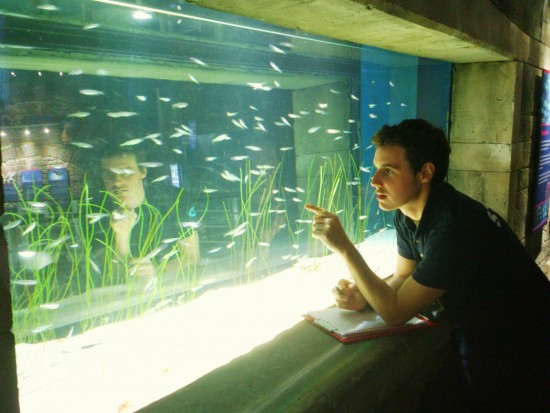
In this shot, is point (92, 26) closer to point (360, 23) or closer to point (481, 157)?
point (360, 23)

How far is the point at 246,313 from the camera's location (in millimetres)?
3789

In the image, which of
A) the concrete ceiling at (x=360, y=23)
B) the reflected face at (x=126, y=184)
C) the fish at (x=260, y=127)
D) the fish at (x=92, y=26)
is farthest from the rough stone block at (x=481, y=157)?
the fish at (x=92, y=26)

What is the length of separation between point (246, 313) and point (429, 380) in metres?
1.84

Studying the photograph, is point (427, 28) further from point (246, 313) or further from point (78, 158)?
point (78, 158)

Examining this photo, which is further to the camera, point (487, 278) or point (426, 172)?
point (426, 172)

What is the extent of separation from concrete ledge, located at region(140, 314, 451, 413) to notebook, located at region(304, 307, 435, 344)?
40 mm

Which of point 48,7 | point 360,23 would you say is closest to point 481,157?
point 360,23

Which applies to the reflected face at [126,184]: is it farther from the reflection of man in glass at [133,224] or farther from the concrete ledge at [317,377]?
the concrete ledge at [317,377]

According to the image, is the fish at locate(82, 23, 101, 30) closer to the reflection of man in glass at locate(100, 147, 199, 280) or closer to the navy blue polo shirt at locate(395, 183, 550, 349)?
the reflection of man in glass at locate(100, 147, 199, 280)

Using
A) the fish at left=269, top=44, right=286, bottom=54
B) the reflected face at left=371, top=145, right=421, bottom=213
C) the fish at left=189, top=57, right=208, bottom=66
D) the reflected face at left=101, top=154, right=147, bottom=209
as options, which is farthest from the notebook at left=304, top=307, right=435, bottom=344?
the fish at left=269, top=44, right=286, bottom=54

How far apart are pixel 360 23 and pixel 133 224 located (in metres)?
2.83

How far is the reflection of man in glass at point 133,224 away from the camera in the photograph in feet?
11.4

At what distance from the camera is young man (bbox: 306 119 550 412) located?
6.75ft

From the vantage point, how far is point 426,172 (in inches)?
93.2
